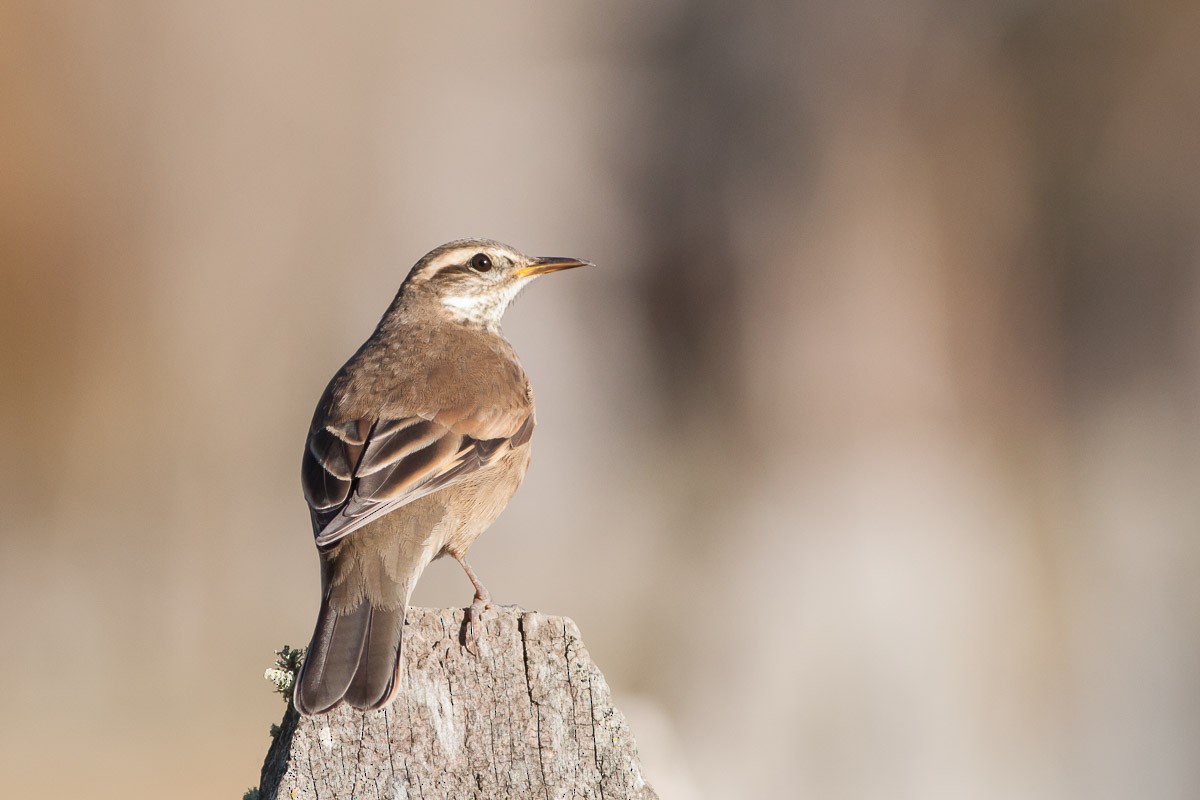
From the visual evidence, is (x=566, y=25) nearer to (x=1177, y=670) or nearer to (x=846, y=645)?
(x=846, y=645)

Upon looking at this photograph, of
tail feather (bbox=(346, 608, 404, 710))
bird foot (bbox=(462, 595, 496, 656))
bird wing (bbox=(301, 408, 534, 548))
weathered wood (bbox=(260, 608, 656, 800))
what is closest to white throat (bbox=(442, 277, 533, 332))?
bird wing (bbox=(301, 408, 534, 548))

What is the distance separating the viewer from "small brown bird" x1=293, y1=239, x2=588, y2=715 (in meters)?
4.21

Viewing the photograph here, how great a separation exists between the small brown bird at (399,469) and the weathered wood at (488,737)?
0.10 metres

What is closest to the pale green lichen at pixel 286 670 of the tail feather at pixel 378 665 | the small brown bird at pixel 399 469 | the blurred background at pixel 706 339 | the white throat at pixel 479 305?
the small brown bird at pixel 399 469

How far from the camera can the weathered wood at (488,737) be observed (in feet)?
11.8

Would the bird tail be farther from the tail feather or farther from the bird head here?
the bird head

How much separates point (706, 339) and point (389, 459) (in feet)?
35.8

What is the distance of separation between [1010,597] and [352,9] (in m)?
9.03

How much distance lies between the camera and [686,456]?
53.0 feet

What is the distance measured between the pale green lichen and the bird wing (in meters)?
0.47

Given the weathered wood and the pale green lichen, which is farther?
the pale green lichen

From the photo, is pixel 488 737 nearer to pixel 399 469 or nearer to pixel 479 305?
pixel 399 469

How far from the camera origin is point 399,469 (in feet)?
17.7

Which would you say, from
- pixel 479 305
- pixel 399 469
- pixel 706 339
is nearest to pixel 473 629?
pixel 399 469
